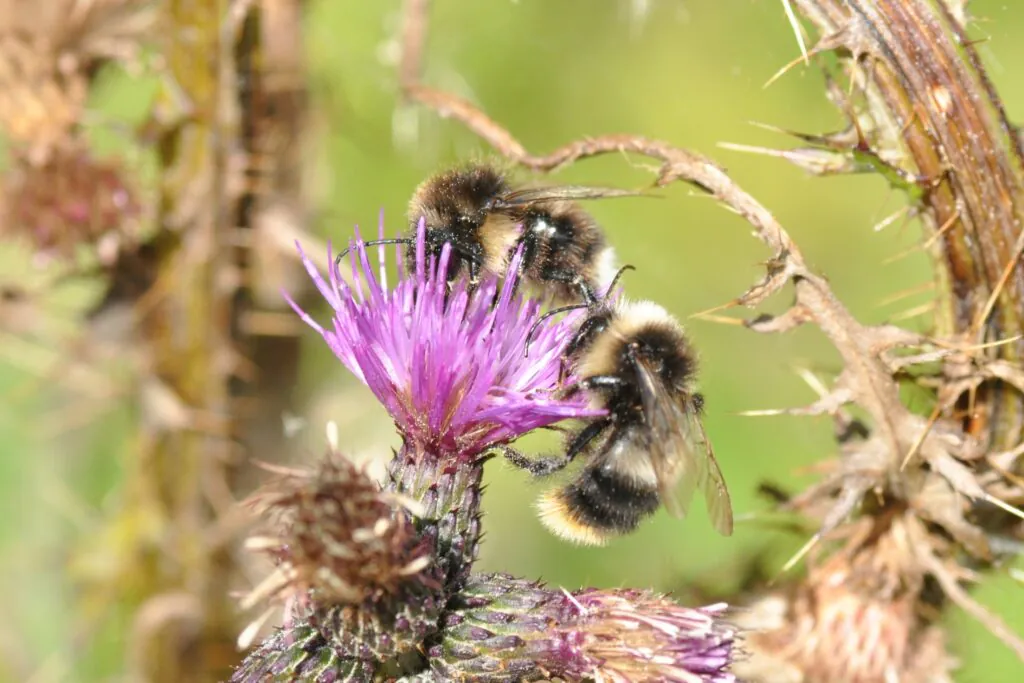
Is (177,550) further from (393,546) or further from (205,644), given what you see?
(393,546)

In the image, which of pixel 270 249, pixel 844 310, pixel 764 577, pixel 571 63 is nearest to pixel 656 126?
pixel 571 63

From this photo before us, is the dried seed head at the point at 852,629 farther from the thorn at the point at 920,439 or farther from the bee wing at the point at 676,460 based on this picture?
the bee wing at the point at 676,460

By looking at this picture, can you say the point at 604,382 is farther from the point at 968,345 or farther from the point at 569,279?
the point at 968,345

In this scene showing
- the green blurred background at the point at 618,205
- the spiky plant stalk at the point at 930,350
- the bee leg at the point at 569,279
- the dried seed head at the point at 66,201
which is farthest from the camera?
the green blurred background at the point at 618,205

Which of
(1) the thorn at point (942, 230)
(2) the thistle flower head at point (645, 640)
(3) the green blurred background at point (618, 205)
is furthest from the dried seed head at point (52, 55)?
(1) the thorn at point (942, 230)

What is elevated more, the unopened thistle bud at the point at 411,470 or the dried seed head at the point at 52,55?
the dried seed head at the point at 52,55

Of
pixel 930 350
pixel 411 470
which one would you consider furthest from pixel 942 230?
pixel 411 470

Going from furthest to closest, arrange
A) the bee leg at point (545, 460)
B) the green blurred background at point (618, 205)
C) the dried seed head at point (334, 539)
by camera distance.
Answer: the green blurred background at point (618, 205) < the bee leg at point (545, 460) < the dried seed head at point (334, 539)

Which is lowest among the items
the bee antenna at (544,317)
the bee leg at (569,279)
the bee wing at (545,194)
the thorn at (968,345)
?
the thorn at (968,345)
